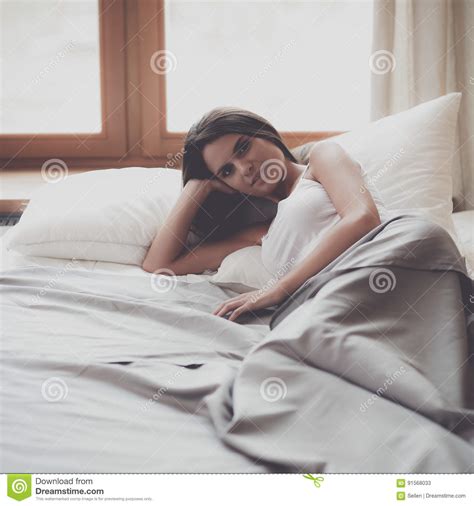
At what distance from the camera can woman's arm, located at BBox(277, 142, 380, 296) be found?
3.87 ft

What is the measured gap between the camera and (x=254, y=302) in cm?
118

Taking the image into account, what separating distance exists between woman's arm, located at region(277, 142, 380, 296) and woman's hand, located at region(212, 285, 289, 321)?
14 mm

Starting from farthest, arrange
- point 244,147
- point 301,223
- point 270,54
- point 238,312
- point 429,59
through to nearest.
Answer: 1. point 270,54
2. point 429,59
3. point 244,147
4. point 301,223
5. point 238,312

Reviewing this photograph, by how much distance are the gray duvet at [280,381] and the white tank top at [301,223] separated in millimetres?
231

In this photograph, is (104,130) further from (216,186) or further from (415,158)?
(415,158)

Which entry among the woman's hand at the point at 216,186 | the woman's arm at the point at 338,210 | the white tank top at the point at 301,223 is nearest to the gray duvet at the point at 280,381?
the woman's arm at the point at 338,210

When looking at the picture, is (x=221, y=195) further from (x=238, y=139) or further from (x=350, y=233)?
(x=350, y=233)

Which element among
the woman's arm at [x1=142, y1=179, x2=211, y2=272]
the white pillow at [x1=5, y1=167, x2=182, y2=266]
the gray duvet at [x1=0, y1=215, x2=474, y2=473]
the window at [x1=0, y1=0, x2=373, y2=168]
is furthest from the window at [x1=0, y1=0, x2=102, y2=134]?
the gray duvet at [x1=0, y1=215, x2=474, y2=473]

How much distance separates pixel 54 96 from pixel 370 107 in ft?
3.58

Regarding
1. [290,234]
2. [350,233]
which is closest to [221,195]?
[290,234]

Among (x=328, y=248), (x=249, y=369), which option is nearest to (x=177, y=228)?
(x=328, y=248)

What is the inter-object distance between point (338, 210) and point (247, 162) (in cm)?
26

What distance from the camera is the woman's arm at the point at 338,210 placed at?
1180mm

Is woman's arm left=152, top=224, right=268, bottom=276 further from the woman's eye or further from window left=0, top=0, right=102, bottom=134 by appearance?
window left=0, top=0, right=102, bottom=134
